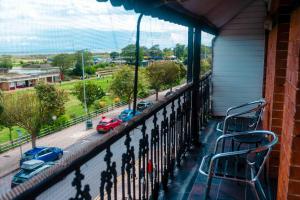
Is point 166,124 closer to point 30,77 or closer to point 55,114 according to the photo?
point 30,77

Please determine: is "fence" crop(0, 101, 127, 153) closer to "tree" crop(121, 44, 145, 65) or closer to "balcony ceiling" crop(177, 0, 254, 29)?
"balcony ceiling" crop(177, 0, 254, 29)

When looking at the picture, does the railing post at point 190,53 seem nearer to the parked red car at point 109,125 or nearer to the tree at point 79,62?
the parked red car at point 109,125

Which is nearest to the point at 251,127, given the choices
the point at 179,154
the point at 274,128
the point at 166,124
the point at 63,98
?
the point at 274,128

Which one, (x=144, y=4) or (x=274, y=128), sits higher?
(x=144, y=4)

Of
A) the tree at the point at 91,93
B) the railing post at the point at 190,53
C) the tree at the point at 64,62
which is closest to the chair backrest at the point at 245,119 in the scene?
the railing post at the point at 190,53

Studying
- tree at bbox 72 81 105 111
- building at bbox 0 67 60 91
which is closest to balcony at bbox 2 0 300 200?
building at bbox 0 67 60 91

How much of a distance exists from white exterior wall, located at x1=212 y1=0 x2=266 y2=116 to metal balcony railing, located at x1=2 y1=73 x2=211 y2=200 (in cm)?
273

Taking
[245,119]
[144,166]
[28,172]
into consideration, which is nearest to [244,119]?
[245,119]

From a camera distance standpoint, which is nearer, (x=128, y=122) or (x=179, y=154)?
(x=128, y=122)

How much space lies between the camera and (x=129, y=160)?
1812mm

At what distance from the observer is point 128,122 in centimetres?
183

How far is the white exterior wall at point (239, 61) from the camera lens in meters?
6.17

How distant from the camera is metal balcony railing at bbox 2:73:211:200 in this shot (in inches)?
41.3

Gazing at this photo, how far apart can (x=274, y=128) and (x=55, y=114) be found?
291 inches
